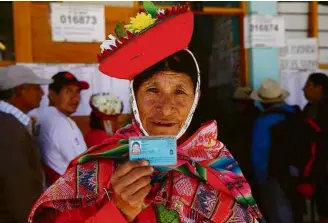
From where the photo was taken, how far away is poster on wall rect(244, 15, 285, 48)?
573 cm

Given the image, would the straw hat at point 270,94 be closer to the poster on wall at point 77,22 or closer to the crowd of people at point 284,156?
the crowd of people at point 284,156

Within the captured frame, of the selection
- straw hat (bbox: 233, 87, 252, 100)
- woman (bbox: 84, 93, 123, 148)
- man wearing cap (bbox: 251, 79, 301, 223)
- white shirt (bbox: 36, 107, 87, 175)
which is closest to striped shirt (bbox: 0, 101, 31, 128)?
white shirt (bbox: 36, 107, 87, 175)

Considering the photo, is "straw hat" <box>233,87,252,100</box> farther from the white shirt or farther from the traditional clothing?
the traditional clothing

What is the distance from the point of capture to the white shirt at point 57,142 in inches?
149

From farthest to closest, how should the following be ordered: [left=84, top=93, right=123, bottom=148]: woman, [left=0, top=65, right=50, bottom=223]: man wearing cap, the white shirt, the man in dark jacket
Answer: [left=84, top=93, right=123, bottom=148]: woman < the man in dark jacket < the white shirt < [left=0, top=65, right=50, bottom=223]: man wearing cap

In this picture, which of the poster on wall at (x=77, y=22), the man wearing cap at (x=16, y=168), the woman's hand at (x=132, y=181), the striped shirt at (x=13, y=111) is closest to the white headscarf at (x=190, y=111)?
the woman's hand at (x=132, y=181)

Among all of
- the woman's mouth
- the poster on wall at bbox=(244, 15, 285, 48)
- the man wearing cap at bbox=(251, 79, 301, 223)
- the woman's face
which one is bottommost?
the man wearing cap at bbox=(251, 79, 301, 223)

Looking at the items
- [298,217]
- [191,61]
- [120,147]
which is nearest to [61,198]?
[120,147]

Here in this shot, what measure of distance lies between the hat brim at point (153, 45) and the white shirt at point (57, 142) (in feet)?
7.14

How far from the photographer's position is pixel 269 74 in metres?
5.82

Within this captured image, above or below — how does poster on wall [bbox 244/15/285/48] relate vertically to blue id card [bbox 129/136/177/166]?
above

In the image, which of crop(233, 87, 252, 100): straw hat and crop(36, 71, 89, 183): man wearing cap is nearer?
crop(36, 71, 89, 183): man wearing cap

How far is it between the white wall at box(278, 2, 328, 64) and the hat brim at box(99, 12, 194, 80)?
4614mm

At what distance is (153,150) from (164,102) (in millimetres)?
254
